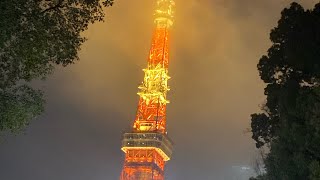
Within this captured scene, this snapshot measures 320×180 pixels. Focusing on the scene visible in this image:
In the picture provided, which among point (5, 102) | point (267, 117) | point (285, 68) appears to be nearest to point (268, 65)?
point (285, 68)

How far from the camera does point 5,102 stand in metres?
20.6

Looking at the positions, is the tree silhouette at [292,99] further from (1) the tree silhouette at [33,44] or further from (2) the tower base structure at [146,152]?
(2) the tower base structure at [146,152]

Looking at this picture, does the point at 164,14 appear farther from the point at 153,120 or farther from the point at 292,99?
the point at 292,99

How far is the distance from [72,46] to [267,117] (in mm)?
19774

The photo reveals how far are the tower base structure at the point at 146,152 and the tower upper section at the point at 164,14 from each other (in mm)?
28051

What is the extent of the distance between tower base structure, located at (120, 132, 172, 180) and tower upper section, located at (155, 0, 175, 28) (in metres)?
28.1

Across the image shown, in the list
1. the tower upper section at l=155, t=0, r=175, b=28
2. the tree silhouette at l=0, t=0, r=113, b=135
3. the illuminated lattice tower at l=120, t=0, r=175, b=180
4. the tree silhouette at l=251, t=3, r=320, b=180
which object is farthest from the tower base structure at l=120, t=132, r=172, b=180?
the tree silhouette at l=0, t=0, r=113, b=135

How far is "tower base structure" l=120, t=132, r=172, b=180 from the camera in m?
106

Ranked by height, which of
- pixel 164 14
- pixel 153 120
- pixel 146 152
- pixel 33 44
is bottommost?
pixel 33 44

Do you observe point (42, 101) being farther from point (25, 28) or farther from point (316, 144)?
point (316, 144)

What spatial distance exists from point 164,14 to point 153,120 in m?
27.2

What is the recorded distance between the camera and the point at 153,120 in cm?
11275

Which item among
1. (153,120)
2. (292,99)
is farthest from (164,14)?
(292,99)

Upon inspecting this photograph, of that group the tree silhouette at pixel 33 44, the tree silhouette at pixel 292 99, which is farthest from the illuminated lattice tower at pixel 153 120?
the tree silhouette at pixel 33 44
